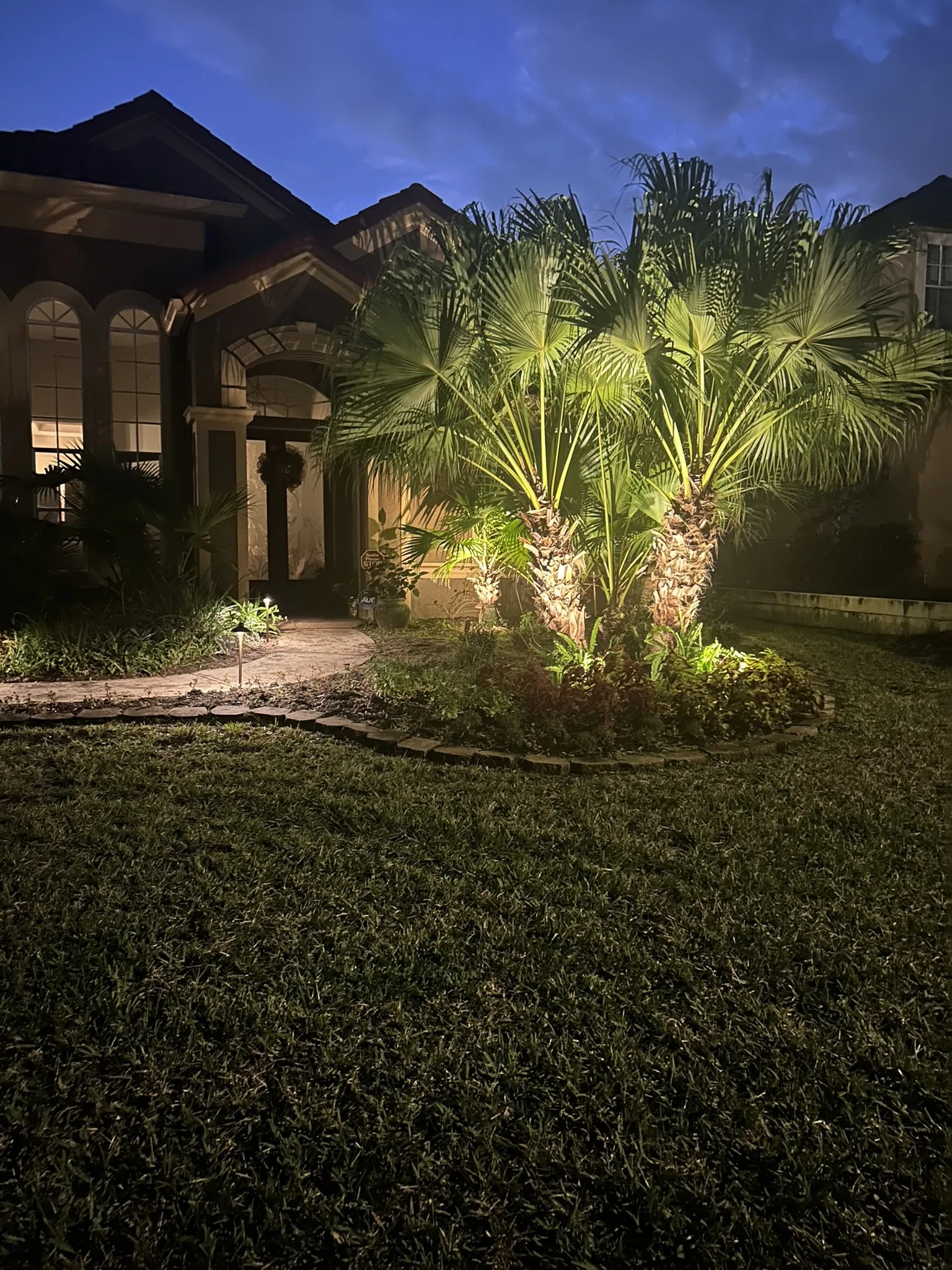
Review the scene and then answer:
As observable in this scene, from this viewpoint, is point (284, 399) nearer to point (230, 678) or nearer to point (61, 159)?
point (61, 159)

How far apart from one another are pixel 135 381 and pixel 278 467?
9.72 feet

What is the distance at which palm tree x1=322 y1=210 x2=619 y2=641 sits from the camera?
6668 mm

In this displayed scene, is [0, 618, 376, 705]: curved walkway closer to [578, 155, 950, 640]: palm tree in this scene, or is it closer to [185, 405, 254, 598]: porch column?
[185, 405, 254, 598]: porch column

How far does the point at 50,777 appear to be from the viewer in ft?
16.4

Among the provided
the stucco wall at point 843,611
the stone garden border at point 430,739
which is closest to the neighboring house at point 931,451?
the stucco wall at point 843,611

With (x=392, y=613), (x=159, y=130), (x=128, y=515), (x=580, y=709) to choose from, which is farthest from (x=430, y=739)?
(x=159, y=130)

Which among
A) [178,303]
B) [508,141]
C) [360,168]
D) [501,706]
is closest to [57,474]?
[178,303]

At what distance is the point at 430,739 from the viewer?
5.80 metres

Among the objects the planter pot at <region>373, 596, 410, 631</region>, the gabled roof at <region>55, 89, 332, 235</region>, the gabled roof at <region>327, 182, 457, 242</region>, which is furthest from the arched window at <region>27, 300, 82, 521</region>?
the planter pot at <region>373, 596, 410, 631</region>

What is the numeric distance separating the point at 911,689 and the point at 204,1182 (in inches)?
291

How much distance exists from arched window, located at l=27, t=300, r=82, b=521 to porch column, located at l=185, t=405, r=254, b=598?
6.57 ft

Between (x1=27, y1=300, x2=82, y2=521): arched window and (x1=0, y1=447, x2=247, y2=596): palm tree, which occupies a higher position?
(x1=27, y1=300, x2=82, y2=521): arched window

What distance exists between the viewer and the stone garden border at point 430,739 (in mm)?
5293

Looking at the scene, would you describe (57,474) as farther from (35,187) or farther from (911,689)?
(911,689)
